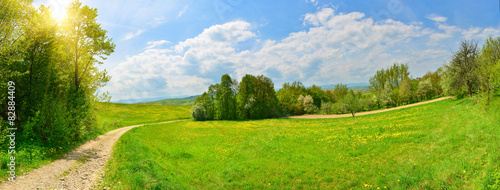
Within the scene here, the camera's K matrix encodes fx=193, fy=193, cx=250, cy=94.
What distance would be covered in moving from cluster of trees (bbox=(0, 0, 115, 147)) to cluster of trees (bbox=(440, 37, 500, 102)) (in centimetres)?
4924

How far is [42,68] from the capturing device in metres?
17.3

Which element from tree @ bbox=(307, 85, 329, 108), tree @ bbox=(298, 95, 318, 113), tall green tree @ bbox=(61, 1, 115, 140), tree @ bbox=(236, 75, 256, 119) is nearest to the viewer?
tall green tree @ bbox=(61, 1, 115, 140)

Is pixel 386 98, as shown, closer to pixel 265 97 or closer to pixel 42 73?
pixel 265 97

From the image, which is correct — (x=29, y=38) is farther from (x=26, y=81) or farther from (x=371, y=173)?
(x=371, y=173)

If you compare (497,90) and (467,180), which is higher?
(497,90)

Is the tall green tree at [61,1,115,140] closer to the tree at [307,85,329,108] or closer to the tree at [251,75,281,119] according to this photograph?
the tree at [251,75,281,119]

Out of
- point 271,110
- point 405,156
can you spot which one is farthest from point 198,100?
point 405,156

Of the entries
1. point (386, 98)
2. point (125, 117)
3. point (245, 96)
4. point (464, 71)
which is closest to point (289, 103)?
point (245, 96)

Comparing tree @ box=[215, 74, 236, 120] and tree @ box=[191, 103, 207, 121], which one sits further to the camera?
tree @ box=[215, 74, 236, 120]

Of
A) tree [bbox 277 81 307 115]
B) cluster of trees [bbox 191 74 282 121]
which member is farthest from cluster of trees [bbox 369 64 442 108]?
cluster of trees [bbox 191 74 282 121]

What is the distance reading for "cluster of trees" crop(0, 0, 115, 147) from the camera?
14031mm

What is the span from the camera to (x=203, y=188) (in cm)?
1191

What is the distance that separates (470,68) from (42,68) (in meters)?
68.7

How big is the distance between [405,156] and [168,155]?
20.1 metres
